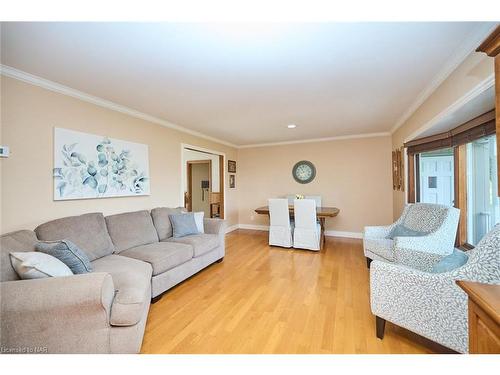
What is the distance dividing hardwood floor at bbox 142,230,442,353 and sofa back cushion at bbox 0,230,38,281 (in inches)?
40.8

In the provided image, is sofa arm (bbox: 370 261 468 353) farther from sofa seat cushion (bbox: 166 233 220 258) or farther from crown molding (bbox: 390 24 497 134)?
sofa seat cushion (bbox: 166 233 220 258)

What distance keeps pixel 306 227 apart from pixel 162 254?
97.5 inches

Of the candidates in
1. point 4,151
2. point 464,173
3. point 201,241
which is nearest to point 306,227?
point 201,241

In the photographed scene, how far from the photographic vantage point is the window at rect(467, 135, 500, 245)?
6.69ft

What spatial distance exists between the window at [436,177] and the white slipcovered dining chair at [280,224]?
207 cm

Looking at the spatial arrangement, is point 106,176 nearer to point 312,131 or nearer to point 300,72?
point 300,72

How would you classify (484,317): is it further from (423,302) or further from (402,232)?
(402,232)

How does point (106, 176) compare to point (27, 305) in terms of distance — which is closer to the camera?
point (27, 305)

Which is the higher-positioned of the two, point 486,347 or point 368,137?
point 368,137

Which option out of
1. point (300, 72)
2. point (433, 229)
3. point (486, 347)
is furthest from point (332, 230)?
point (486, 347)

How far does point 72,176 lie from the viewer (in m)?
2.37

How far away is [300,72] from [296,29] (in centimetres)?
59

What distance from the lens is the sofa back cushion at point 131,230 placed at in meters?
2.49
